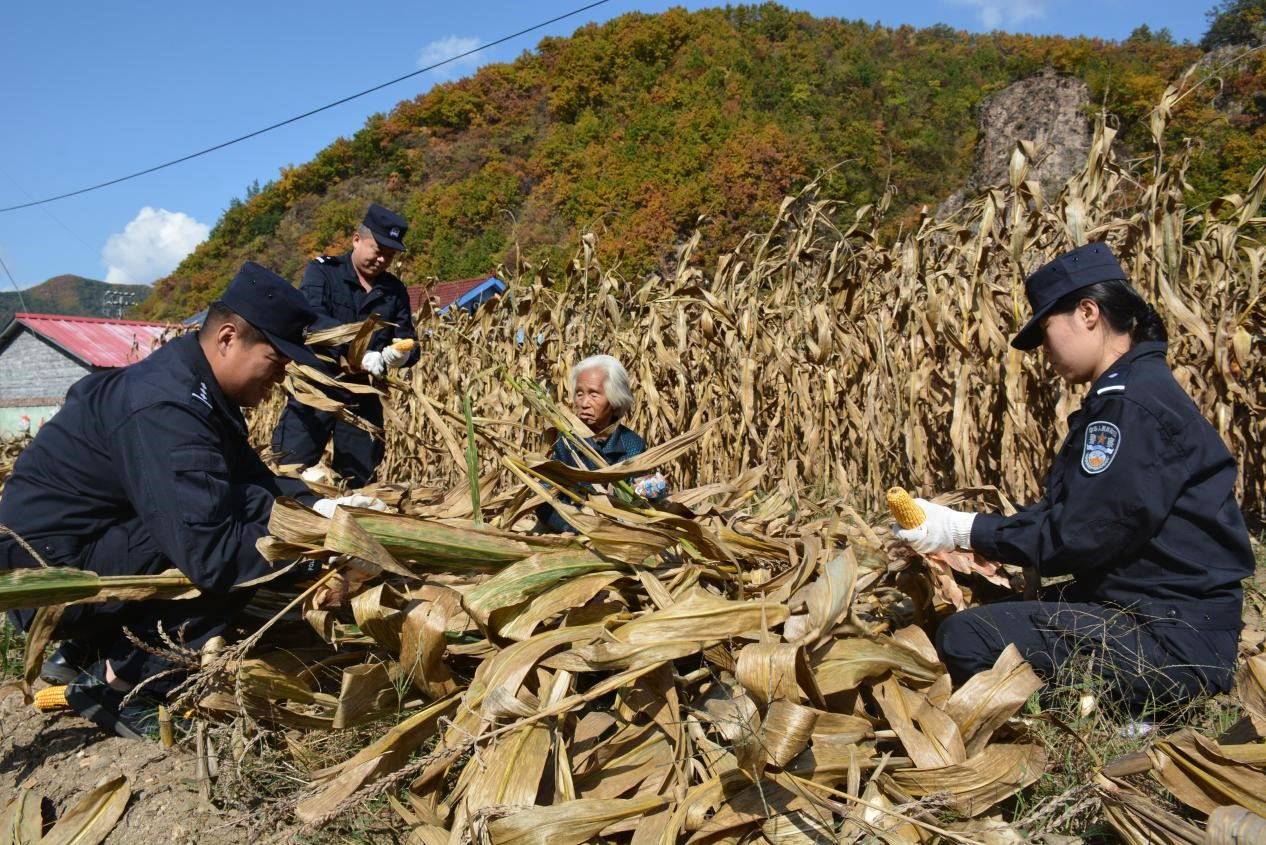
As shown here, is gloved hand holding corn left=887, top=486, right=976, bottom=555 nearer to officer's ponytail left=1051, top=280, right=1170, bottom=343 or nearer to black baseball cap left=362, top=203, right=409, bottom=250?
officer's ponytail left=1051, top=280, right=1170, bottom=343

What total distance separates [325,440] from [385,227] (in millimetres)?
1361

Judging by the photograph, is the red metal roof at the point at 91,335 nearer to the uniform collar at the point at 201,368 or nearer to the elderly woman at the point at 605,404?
the elderly woman at the point at 605,404

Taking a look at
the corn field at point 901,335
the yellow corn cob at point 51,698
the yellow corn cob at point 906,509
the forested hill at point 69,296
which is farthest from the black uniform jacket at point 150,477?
the forested hill at point 69,296

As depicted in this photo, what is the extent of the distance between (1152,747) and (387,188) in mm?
57032

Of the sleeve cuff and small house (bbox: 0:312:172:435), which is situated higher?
small house (bbox: 0:312:172:435)

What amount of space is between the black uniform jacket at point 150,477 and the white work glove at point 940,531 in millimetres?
1968

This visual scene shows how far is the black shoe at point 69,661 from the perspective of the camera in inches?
108

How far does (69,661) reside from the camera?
9.08ft

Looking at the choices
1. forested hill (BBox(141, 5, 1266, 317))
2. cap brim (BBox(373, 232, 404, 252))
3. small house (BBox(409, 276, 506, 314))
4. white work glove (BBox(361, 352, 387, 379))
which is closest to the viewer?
white work glove (BBox(361, 352, 387, 379))

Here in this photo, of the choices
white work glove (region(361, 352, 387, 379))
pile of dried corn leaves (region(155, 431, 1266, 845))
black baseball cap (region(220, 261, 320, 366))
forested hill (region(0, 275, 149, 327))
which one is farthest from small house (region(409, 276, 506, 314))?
forested hill (region(0, 275, 149, 327))

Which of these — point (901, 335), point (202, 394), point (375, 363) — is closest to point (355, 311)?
point (375, 363)

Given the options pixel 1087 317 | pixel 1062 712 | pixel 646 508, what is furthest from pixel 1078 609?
pixel 646 508

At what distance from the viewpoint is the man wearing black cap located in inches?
96.7

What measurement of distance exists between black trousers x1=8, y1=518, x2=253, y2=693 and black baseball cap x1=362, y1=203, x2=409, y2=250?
9.22ft
